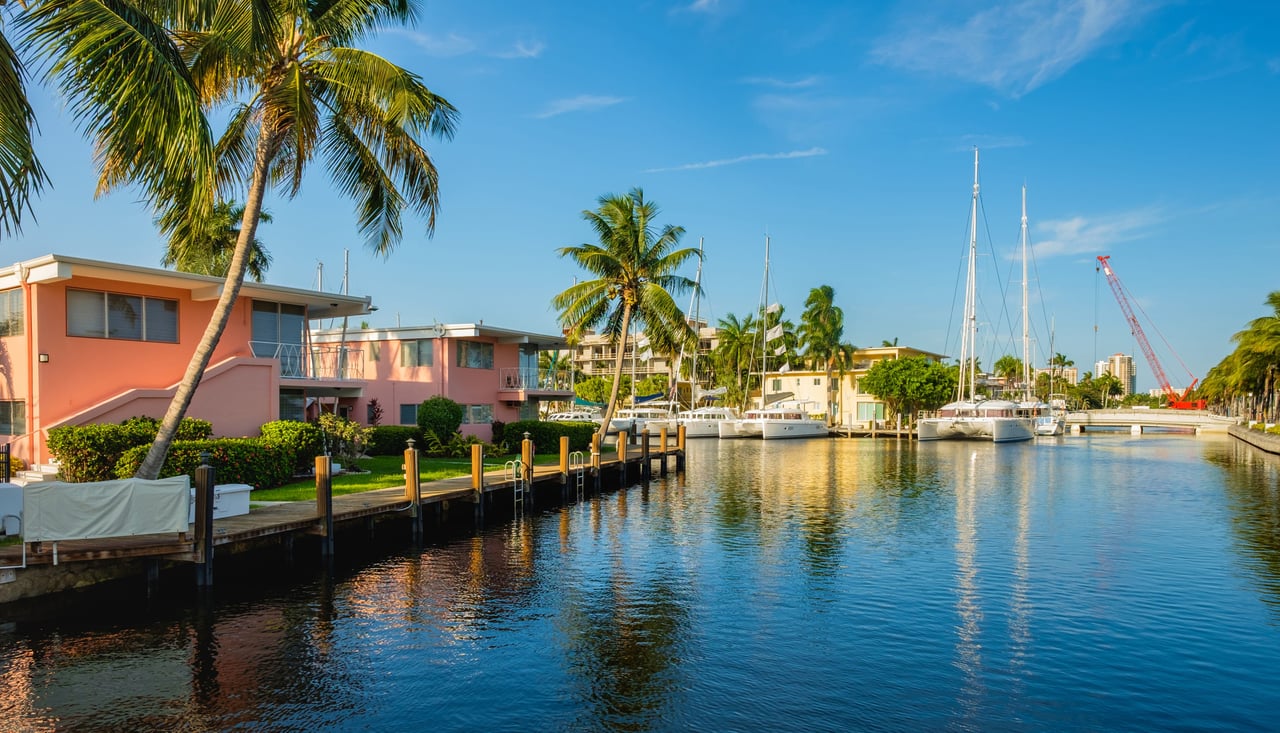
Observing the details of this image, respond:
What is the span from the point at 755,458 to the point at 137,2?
43187 millimetres

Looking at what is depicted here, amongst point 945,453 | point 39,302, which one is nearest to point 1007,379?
point 945,453

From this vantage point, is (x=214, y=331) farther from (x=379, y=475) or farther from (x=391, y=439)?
(x=391, y=439)

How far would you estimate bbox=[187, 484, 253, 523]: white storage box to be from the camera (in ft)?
54.0

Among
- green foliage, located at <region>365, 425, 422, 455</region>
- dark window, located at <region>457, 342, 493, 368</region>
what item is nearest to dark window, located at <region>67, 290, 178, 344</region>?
green foliage, located at <region>365, 425, 422, 455</region>

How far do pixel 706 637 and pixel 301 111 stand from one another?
12611mm

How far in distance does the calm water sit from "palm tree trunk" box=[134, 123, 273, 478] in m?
3.16

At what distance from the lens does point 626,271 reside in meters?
37.2

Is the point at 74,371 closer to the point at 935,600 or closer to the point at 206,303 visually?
the point at 206,303

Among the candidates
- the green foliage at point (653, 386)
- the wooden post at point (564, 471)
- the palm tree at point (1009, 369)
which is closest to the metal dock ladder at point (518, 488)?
the wooden post at point (564, 471)

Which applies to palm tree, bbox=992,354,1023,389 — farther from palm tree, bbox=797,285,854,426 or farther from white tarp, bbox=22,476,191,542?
white tarp, bbox=22,476,191,542

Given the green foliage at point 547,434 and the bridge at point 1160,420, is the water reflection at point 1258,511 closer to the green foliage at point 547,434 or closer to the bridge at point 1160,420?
the green foliage at point 547,434

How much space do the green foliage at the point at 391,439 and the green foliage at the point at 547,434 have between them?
4881 millimetres

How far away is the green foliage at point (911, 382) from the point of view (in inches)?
3081

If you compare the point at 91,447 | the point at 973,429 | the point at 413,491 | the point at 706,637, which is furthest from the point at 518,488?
the point at 973,429
